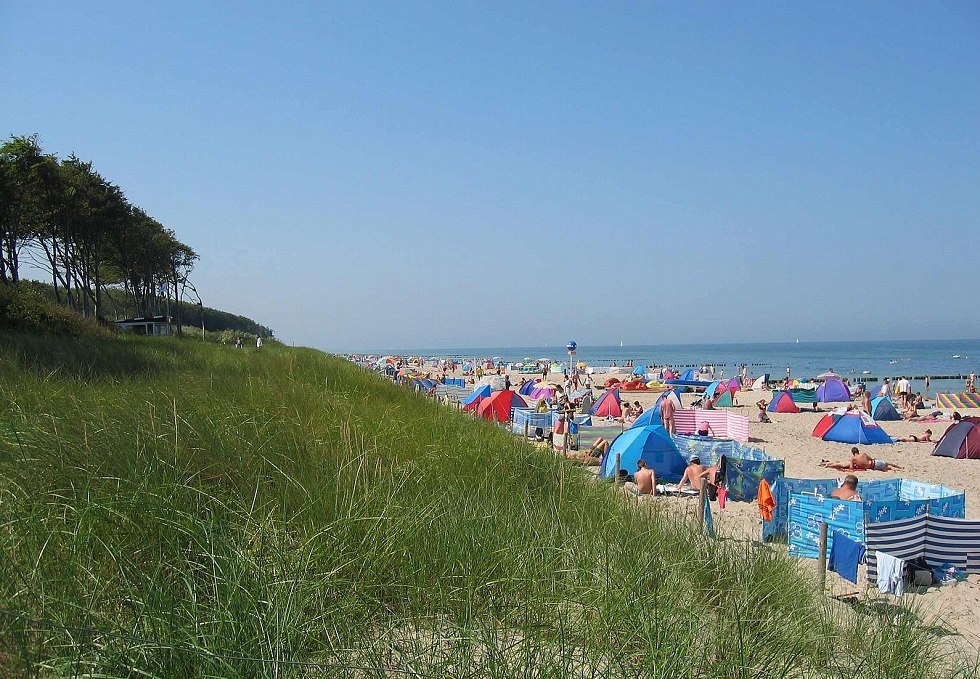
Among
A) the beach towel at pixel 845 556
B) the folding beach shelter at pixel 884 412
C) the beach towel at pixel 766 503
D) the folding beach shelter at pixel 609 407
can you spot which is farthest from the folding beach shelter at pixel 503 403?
the folding beach shelter at pixel 884 412

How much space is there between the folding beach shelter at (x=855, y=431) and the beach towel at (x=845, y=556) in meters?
12.0

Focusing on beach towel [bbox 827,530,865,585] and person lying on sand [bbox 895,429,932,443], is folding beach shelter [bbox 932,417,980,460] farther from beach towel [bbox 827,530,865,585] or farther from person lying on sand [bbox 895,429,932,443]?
beach towel [bbox 827,530,865,585]

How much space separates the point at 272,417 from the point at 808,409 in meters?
28.1

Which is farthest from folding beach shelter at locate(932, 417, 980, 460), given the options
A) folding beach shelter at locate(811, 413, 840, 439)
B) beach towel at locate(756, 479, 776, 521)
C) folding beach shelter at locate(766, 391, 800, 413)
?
beach towel at locate(756, 479, 776, 521)

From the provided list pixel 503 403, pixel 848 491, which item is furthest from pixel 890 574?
pixel 503 403

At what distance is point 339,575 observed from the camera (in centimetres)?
232

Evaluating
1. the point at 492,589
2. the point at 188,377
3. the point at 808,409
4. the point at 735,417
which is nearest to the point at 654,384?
the point at 808,409

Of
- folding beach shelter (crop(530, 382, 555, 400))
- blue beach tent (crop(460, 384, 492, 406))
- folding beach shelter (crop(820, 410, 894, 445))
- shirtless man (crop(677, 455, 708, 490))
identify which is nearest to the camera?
shirtless man (crop(677, 455, 708, 490))

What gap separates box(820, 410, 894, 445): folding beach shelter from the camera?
57.3ft

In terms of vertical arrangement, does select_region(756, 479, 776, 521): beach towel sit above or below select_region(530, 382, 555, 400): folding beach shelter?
above

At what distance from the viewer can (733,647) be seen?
7.03ft

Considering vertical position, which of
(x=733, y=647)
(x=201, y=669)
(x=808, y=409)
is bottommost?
(x=808, y=409)

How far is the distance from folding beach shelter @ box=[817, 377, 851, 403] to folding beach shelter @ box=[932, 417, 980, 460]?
1262 cm

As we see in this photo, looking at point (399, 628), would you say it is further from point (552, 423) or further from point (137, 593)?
point (552, 423)
